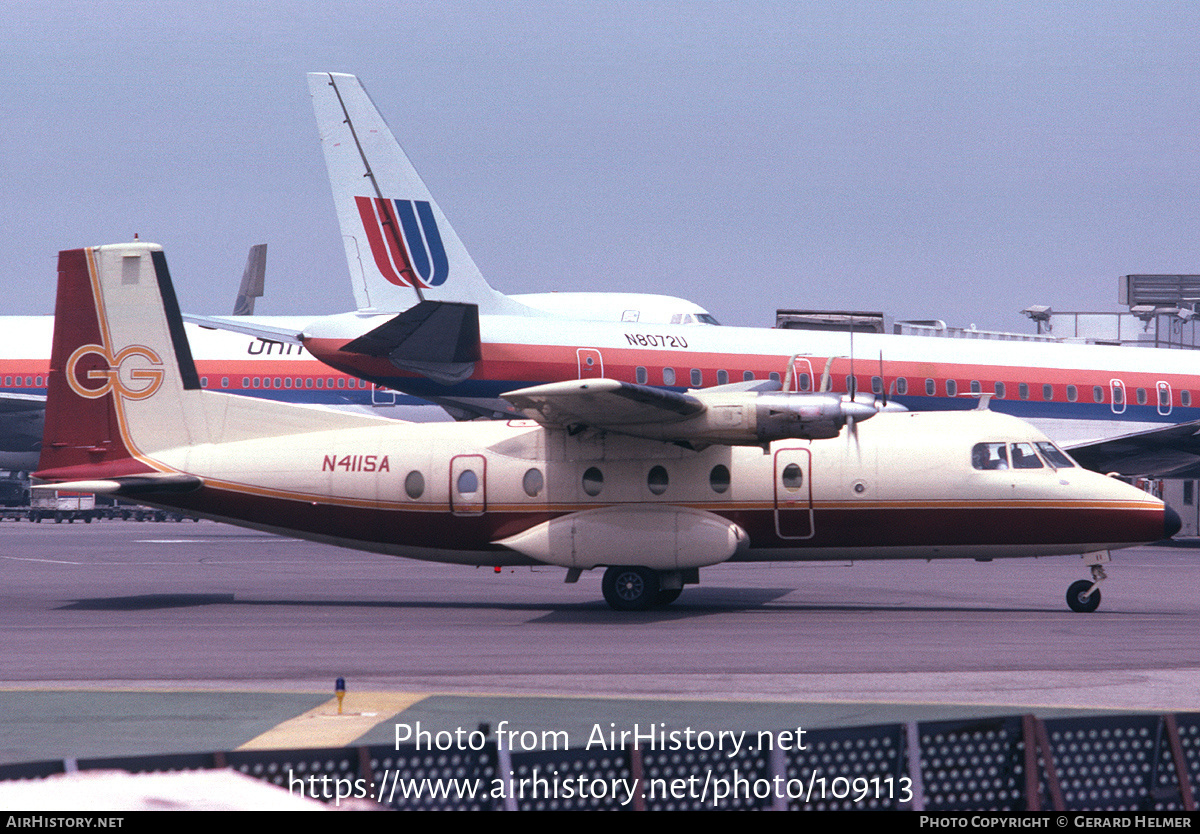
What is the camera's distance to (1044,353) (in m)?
31.7

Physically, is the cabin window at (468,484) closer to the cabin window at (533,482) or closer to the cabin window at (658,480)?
the cabin window at (533,482)

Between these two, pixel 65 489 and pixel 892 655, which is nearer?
pixel 892 655

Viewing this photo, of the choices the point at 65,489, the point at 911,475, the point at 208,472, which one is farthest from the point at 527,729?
the point at 65,489

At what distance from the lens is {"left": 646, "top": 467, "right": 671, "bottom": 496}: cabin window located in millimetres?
20781

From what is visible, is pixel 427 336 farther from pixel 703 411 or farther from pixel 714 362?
pixel 703 411

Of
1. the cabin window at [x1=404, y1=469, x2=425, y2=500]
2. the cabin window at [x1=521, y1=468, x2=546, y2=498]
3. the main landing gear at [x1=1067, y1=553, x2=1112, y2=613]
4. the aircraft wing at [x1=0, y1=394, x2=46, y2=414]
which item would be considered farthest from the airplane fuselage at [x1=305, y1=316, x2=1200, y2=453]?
the aircraft wing at [x1=0, y1=394, x2=46, y2=414]

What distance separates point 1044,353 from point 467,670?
22095 mm

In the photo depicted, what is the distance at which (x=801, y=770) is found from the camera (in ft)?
20.8

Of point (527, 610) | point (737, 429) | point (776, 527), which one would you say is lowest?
point (527, 610)

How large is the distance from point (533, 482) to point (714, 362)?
1085cm

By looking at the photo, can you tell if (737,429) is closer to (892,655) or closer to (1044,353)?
(892,655)
